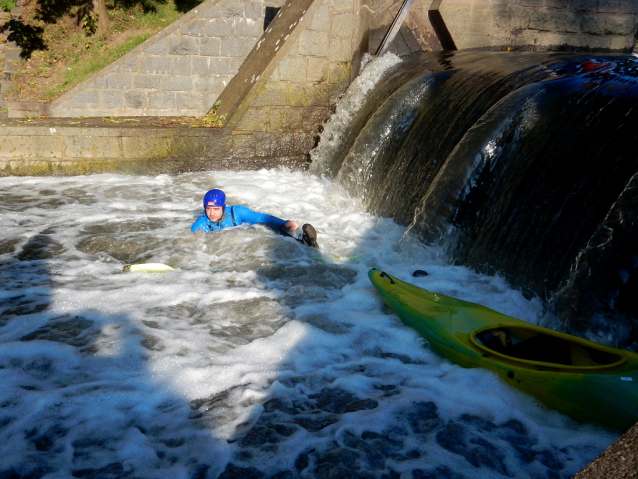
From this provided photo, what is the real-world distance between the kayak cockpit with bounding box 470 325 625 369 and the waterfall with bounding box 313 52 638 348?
1.22ft

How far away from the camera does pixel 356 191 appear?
7250mm

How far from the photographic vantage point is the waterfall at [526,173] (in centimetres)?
362

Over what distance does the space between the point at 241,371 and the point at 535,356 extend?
1.76 m

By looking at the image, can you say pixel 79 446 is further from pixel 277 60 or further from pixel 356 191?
pixel 277 60

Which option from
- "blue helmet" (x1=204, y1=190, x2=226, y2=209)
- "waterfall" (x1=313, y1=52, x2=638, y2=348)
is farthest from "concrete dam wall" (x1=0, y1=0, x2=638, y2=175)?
"blue helmet" (x1=204, y1=190, x2=226, y2=209)

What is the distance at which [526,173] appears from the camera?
15.5ft

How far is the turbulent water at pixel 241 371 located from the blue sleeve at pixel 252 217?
14 centimetres

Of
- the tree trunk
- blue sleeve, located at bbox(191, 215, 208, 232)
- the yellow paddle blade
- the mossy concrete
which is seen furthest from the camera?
the tree trunk

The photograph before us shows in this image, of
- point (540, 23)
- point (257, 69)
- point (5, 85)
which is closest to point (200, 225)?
point (257, 69)

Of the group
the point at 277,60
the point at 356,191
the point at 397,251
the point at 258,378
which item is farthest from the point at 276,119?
the point at 258,378

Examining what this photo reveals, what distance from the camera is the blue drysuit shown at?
5.71m

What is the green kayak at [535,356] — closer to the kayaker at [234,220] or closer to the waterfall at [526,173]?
the waterfall at [526,173]

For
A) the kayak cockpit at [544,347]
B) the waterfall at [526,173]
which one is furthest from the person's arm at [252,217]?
the kayak cockpit at [544,347]

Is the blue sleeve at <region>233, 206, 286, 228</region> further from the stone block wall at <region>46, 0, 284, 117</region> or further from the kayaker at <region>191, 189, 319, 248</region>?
the stone block wall at <region>46, 0, 284, 117</region>
